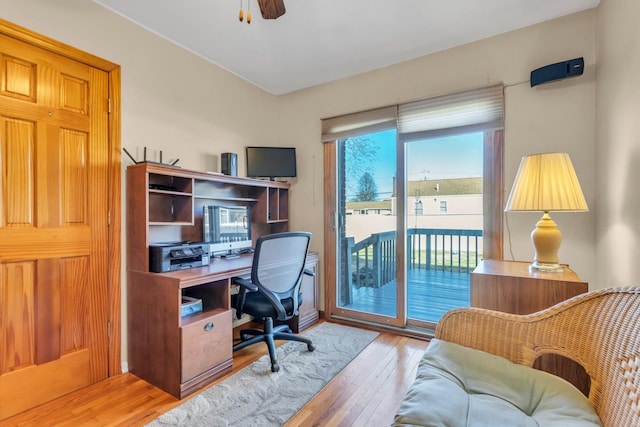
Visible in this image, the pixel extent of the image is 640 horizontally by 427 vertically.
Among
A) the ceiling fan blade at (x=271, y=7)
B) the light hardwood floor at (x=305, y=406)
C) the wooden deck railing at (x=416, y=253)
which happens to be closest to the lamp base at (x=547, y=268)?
the wooden deck railing at (x=416, y=253)

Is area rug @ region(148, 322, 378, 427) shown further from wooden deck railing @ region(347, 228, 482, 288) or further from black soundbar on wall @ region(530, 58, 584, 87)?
black soundbar on wall @ region(530, 58, 584, 87)

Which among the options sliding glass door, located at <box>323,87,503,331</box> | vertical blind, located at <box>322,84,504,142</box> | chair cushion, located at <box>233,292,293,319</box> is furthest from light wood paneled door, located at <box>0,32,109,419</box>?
vertical blind, located at <box>322,84,504,142</box>

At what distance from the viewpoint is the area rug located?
1.60m

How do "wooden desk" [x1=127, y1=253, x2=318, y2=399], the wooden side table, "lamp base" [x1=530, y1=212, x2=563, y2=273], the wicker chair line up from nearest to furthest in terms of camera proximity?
the wicker chair, the wooden side table, "lamp base" [x1=530, y1=212, x2=563, y2=273], "wooden desk" [x1=127, y1=253, x2=318, y2=399]

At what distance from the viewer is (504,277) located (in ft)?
4.99

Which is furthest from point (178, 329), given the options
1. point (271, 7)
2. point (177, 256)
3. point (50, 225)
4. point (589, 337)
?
point (589, 337)

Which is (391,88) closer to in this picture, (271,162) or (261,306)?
(271,162)

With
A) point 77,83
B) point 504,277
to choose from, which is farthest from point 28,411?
point 504,277

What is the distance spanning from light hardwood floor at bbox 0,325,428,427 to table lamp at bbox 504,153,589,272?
1137 millimetres

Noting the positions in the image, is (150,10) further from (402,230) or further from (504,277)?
(504,277)

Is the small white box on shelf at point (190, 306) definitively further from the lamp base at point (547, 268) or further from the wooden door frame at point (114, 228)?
the lamp base at point (547, 268)

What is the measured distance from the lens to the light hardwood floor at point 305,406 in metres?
1.59

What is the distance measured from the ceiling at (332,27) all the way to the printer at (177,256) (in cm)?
161

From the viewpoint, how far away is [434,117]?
2.57 m
